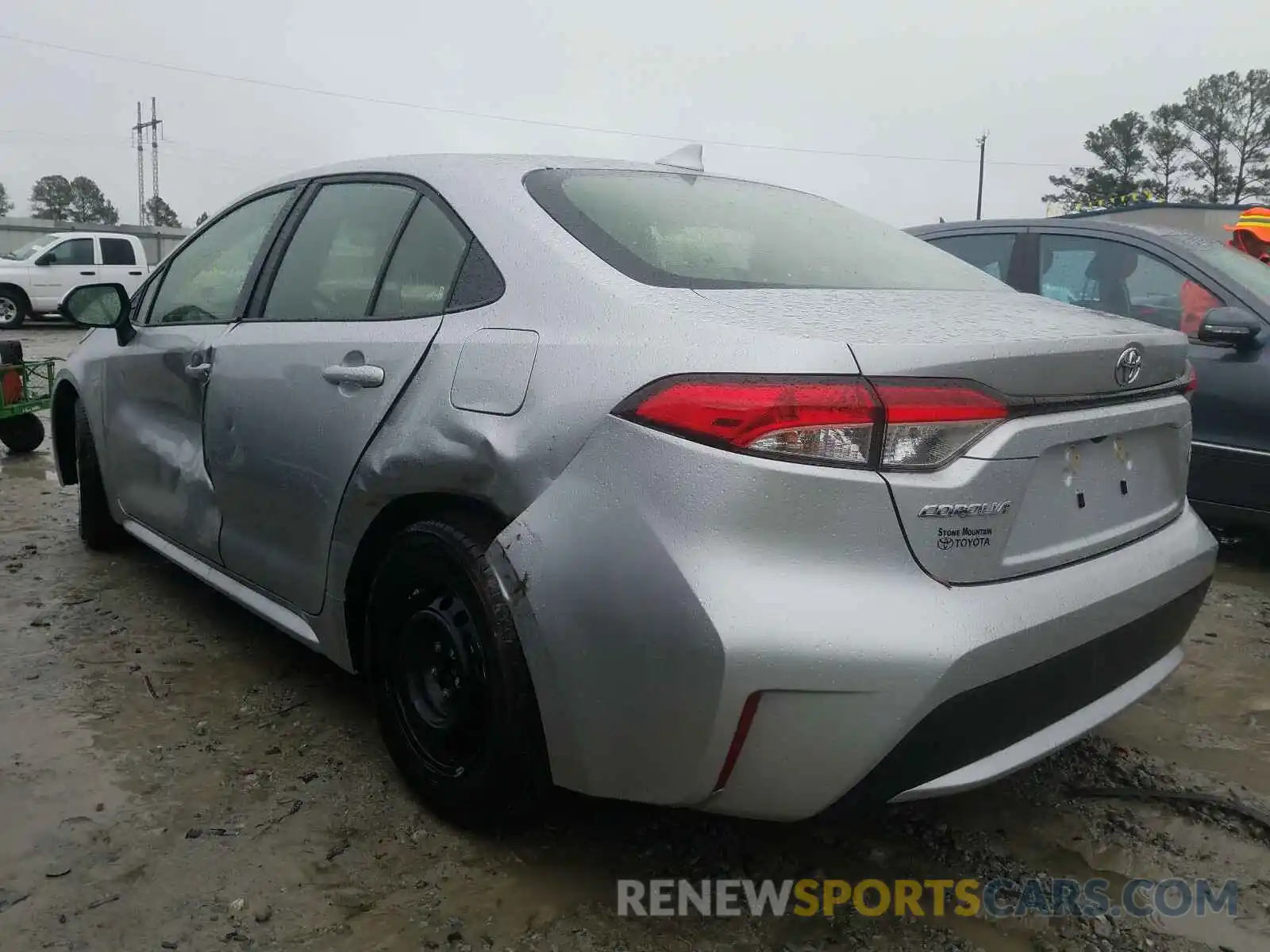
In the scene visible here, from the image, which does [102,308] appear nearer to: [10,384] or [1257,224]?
[10,384]

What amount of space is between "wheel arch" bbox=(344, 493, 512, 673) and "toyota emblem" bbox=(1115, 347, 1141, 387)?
1.21 m

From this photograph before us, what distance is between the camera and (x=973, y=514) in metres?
1.72

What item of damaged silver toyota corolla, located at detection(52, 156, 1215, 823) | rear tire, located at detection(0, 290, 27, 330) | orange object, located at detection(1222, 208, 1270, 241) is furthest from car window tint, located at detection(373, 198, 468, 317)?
rear tire, located at detection(0, 290, 27, 330)

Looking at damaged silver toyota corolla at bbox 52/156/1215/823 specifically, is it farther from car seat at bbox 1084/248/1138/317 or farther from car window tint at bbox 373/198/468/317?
car seat at bbox 1084/248/1138/317

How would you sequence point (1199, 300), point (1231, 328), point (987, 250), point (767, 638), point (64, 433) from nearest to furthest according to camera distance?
point (767, 638), point (1231, 328), point (1199, 300), point (64, 433), point (987, 250)

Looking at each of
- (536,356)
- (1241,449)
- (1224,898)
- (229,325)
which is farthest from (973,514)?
(1241,449)

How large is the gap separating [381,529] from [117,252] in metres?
19.0

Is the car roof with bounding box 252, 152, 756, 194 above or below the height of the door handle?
above

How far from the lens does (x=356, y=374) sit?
7.73ft

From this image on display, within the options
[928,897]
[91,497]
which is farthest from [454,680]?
[91,497]

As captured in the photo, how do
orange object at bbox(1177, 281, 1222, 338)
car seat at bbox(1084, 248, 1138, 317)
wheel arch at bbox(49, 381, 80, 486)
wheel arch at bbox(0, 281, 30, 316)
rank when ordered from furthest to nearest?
wheel arch at bbox(0, 281, 30, 316), car seat at bbox(1084, 248, 1138, 317), wheel arch at bbox(49, 381, 80, 486), orange object at bbox(1177, 281, 1222, 338)

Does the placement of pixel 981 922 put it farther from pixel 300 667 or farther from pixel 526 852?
pixel 300 667

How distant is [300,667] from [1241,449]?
142 inches

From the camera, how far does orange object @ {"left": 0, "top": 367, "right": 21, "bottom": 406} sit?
6.25 meters
